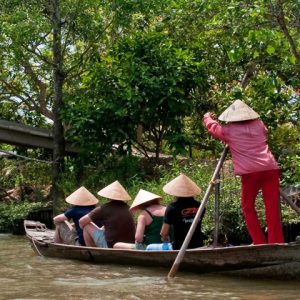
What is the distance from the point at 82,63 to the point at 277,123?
5066 millimetres

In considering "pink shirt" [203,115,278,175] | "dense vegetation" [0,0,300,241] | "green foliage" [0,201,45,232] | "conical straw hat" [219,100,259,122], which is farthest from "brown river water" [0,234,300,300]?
"green foliage" [0,201,45,232]

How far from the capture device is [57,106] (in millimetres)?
14320

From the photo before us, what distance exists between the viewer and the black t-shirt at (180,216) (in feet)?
23.4

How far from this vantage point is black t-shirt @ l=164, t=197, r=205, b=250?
7.12 meters

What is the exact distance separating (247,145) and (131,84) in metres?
6.02

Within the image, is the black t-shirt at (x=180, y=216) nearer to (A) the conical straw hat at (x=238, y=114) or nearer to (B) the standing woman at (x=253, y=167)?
(B) the standing woman at (x=253, y=167)

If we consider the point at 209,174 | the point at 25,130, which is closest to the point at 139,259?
the point at 209,174

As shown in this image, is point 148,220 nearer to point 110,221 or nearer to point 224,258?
point 110,221

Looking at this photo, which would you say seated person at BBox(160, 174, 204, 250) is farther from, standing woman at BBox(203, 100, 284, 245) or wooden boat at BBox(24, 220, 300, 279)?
standing woman at BBox(203, 100, 284, 245)

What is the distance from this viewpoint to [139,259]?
24.2 ft

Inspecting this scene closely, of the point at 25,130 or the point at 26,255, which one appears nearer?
the point at 26,255

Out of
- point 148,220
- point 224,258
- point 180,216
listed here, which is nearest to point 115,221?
point 148,220

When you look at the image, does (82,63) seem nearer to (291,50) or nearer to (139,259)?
(291,50)

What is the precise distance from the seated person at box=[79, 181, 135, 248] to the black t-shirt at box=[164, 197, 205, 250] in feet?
3.01
